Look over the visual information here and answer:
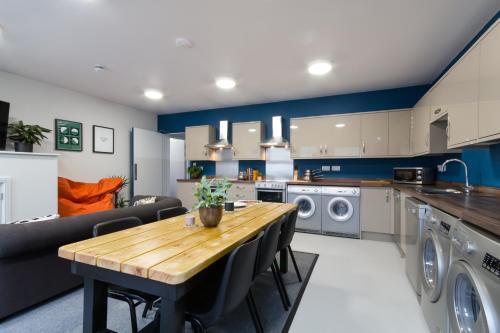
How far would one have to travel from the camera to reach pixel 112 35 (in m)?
2.48

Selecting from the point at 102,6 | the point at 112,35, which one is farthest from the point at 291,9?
the point at 112,35

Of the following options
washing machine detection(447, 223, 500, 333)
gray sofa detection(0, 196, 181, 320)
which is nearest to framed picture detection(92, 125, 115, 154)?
gray sofa detection(0, 196, 181, 320)

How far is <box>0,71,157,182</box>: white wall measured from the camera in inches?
143

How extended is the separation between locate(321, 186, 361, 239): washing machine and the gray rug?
193 cm

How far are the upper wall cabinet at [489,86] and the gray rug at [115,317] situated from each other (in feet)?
6.46

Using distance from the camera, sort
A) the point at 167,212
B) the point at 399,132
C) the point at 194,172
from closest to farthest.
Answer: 1. the point at 167,212
2. the point at 399,132
3. the point at 194,172

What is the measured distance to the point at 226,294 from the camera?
3.76 feet

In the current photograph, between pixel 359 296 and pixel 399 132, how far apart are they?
2843 mm

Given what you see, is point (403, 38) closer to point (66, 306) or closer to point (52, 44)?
point (52, 44)

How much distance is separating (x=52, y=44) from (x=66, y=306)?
8.94 feet

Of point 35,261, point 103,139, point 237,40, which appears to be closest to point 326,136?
point 237,40

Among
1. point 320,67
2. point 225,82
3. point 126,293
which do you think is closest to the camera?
point 126,293

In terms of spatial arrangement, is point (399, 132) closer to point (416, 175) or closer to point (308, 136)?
point (416, 175)

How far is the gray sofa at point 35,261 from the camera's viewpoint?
1723 millimetres
